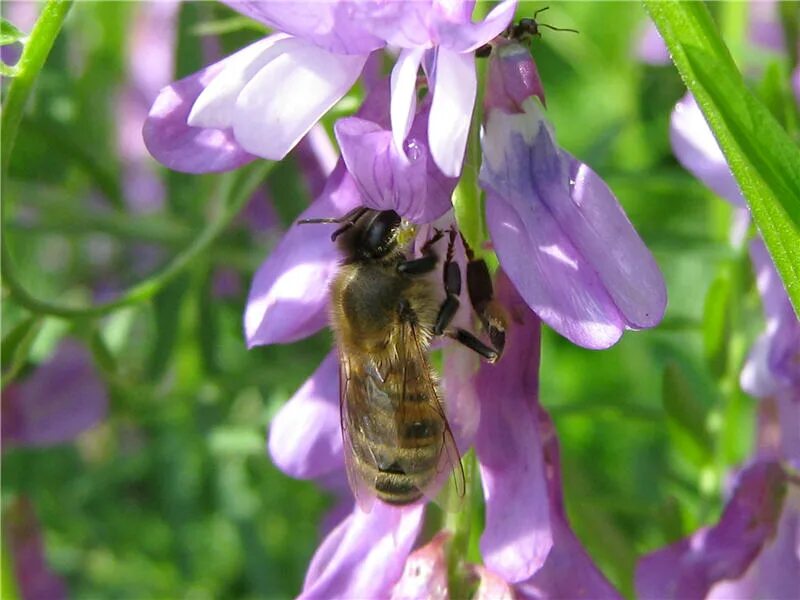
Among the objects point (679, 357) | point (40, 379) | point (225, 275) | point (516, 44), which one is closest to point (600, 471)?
point (679, 357)

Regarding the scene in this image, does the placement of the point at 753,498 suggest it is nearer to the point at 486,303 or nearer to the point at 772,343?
the point at 772,343

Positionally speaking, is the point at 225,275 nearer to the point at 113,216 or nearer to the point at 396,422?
the point at 113,216

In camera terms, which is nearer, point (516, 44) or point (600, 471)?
point (516, 44)

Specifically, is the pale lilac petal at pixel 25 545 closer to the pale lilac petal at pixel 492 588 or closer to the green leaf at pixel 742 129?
the pale lilac petal at pixel 492 588

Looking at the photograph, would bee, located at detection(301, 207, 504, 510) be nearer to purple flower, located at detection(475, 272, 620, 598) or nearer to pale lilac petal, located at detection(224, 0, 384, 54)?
purple flower, located at detection(475, 272, 620, 598)

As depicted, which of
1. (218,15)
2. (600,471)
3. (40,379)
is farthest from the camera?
(600,471)

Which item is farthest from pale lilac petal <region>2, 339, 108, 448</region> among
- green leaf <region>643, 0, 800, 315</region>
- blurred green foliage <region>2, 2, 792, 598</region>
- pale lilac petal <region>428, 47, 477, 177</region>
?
green leaf <region>643, 0, 800, 315</region>

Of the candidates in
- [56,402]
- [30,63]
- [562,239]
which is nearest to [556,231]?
[562,239]

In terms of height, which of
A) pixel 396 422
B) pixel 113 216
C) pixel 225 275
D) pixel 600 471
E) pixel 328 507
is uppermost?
pixel 396 422
